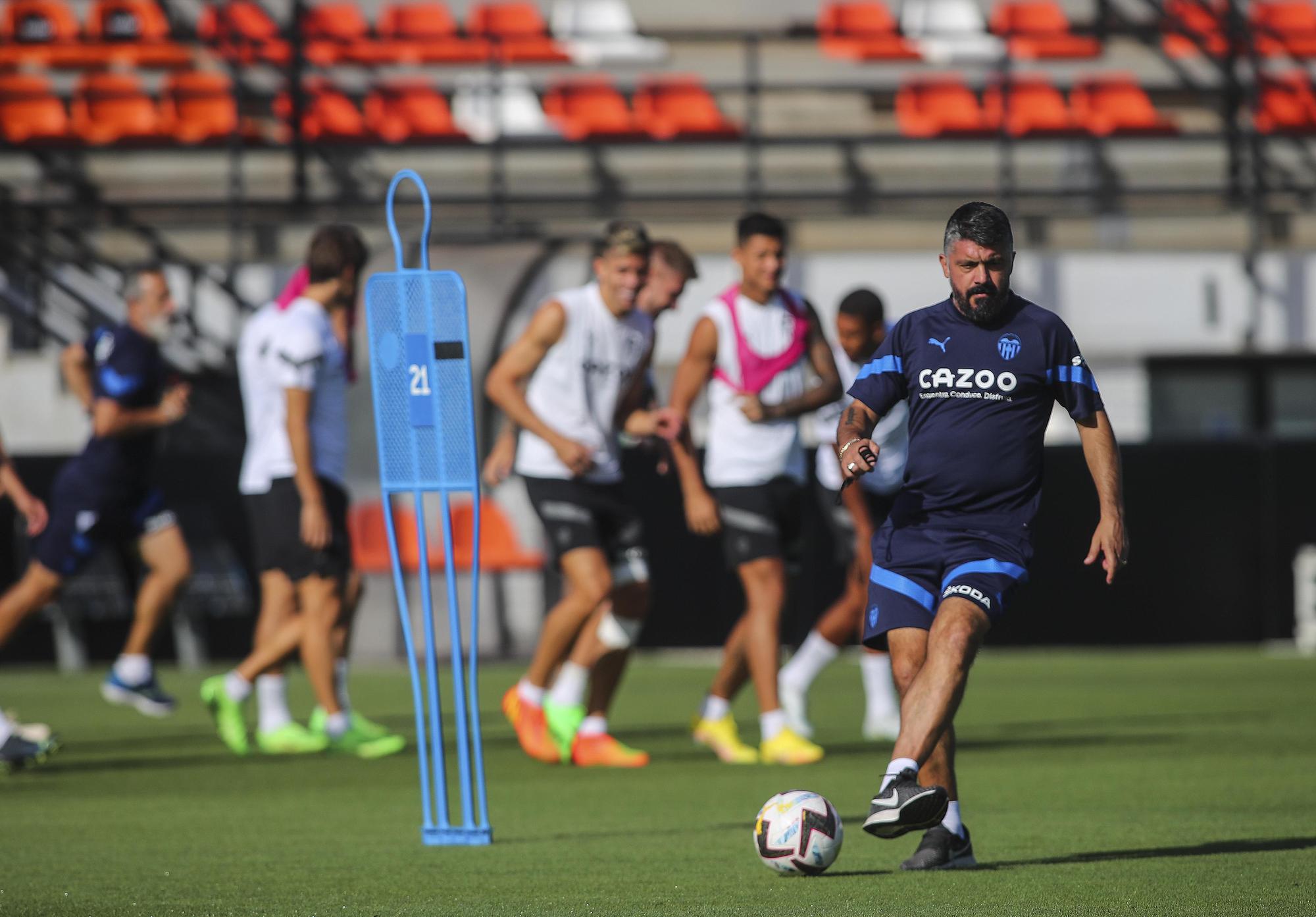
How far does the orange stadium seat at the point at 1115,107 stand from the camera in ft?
64.2

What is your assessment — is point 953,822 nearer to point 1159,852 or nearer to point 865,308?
point 1159,852

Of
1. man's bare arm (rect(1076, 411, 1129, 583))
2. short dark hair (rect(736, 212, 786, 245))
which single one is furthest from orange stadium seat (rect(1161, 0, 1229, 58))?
man's bare arm (rect(1076, 411, 1129, 583))

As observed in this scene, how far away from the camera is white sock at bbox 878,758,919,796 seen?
14.9 ft

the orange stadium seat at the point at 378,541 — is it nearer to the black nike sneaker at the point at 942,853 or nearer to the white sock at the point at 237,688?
the white sock at the point at 237,688

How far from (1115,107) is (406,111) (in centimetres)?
705

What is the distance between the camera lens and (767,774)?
7.51m

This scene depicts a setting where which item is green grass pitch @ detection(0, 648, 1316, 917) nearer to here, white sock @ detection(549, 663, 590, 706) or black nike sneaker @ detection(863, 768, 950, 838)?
black nike sneaker @ detection(863, 768, 950, 838)

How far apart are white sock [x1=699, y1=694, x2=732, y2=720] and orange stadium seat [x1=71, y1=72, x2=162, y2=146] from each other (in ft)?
41.9

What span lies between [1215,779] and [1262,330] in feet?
34.9

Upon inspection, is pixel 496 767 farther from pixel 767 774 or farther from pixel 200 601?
pixel 200 601

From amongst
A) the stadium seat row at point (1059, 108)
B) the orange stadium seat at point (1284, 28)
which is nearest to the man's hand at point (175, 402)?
the stadium seat row at point (1059, 108)

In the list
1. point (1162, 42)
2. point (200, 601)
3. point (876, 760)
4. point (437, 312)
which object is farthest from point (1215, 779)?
point (1162, 42)

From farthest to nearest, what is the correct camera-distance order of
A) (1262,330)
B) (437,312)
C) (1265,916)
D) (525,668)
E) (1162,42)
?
1. (1162,42)
2. (1262,330)
3. (525,668)
4. (437,312)
5. (1265,916)

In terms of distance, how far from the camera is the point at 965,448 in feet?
16.5
